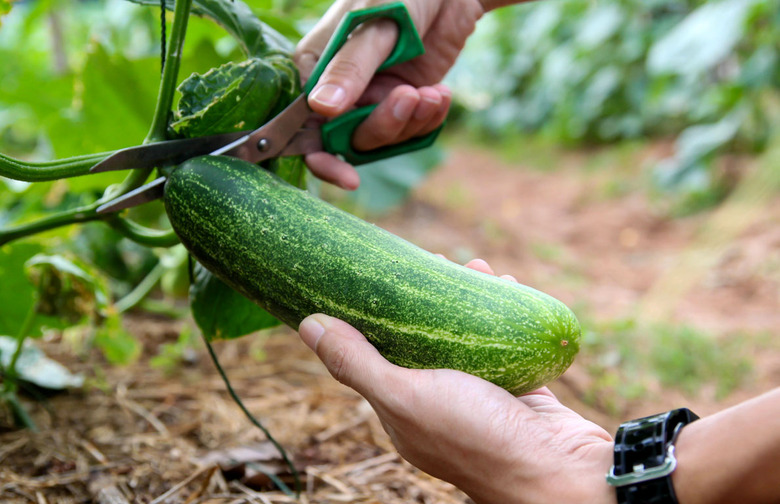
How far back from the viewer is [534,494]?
3.27 feet

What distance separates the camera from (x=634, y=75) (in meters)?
6.93

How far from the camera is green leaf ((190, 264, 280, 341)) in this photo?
1.55 meters

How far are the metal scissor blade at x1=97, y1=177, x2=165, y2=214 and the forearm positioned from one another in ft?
3.45

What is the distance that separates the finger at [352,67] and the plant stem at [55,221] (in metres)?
0.52

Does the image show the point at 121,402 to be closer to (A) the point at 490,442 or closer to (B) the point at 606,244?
(A) the point at 490,442

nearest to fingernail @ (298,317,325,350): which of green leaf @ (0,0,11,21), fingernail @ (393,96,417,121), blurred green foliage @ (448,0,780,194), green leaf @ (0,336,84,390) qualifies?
fingernail @ (393,96,417,121)

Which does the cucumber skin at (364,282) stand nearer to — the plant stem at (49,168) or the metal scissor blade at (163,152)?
the metal scissor blade at (163,152)

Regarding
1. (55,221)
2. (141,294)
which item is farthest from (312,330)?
(141,294)

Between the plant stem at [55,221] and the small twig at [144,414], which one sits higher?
the plant stem at [55,221]

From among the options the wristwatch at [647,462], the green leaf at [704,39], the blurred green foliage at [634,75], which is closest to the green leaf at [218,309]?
the wristwatch at [647,462]

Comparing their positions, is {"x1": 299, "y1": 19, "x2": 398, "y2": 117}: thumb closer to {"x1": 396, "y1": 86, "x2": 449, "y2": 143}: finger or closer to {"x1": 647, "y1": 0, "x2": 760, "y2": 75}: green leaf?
{"x1": 396, "y1": 86, "x2": 449, "y2": 143}: finger

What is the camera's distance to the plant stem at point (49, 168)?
1.18 meters

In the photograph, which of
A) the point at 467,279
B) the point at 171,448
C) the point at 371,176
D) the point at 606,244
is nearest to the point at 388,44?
the point at 467,279

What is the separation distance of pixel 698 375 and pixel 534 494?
69.0 inches
